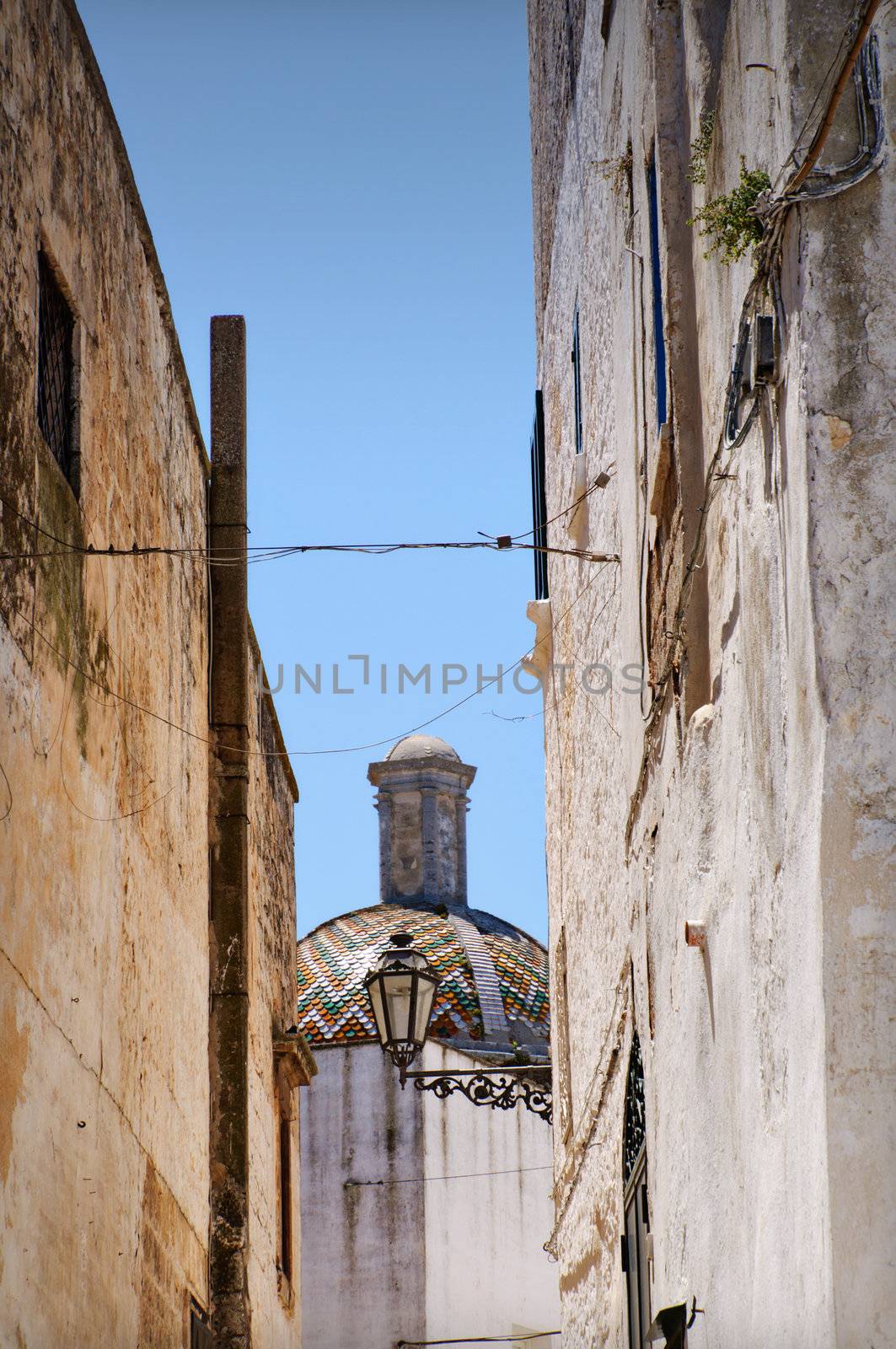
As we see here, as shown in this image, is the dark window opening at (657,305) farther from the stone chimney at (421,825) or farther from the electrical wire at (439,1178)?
the stone chimney at (421,825)

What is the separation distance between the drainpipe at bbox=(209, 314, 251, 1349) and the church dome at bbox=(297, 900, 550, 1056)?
13.9m

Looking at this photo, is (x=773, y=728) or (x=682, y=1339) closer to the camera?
(x=773, y=728)

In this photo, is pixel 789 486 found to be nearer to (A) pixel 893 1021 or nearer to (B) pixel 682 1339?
(A) pixel 893 1021

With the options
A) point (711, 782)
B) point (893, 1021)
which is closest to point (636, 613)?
point (711, 782)

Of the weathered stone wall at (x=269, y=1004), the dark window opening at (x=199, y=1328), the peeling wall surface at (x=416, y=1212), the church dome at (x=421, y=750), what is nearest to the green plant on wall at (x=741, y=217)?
the dark window opening at (x=199, y=1328)

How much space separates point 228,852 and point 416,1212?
541 inches

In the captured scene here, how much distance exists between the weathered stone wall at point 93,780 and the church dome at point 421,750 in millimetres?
24441

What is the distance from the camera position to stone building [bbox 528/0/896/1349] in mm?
3920

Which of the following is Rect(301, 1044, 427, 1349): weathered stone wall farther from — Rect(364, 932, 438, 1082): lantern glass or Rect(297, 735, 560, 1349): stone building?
Rect(364, 932, 438, 1082): lantern glass

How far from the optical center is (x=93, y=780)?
7.27m

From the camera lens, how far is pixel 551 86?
12.3 meters

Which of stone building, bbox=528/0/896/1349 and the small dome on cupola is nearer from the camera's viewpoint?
stone building, bbox=528/0/896/1349

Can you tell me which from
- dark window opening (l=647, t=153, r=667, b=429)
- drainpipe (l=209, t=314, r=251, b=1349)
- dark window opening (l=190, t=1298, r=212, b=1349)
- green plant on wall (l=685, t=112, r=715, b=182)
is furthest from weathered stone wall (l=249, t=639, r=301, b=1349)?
green plant on wall (l=685, t=112, r=715, b=182)

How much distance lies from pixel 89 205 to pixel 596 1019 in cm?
449
